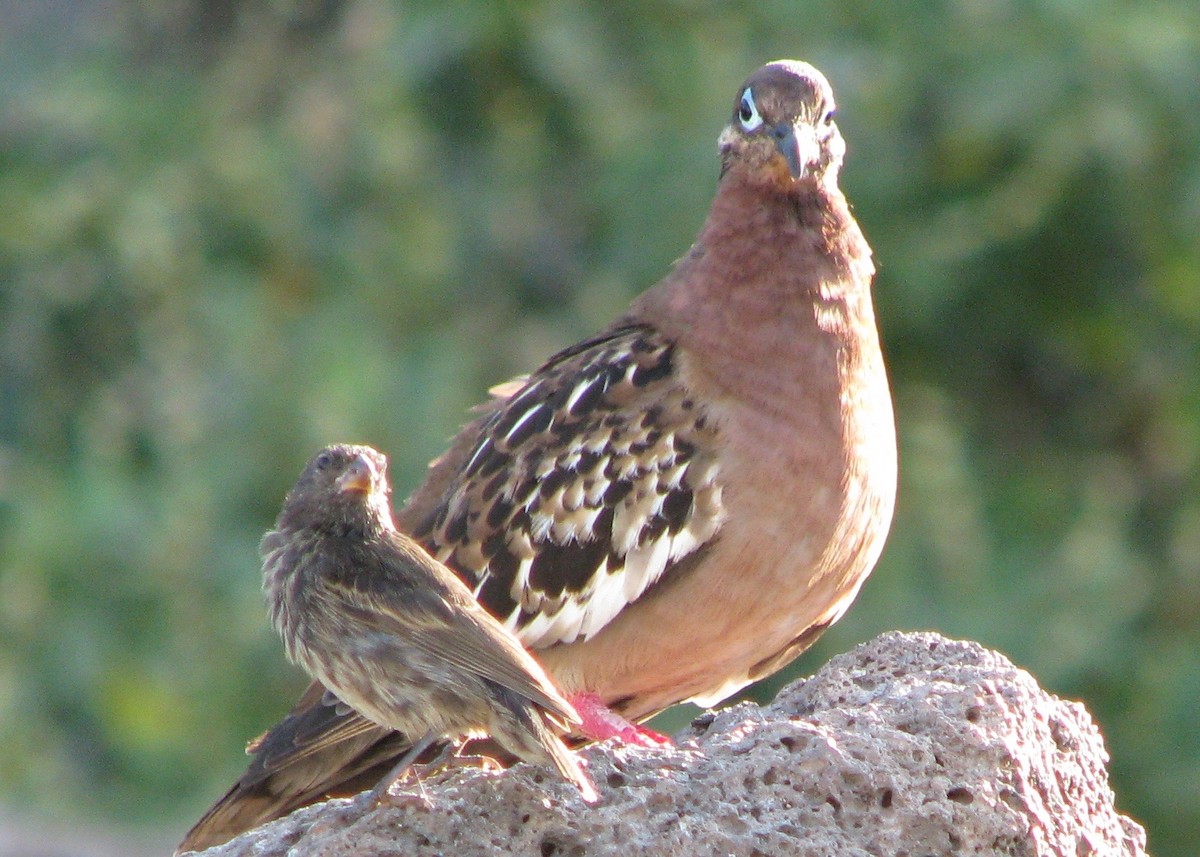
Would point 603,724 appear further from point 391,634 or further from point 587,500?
point 391,634

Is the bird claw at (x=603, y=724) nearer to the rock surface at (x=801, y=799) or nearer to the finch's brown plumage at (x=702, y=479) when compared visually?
the finch's brown plumage at (x=702, y=479)

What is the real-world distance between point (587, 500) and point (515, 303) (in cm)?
728

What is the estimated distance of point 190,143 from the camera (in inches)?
503

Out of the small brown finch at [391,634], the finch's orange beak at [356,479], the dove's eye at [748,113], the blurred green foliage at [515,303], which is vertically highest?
the blurred green foliage at [515,303]

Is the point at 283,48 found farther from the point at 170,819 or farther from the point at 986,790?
the point at 986,790

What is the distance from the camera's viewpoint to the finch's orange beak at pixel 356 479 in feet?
16.5

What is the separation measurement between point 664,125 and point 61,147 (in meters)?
3.65

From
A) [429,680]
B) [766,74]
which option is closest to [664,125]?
[766,74]

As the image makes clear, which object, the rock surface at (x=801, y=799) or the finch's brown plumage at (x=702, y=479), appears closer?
the rock surface at (x=801, y=799)

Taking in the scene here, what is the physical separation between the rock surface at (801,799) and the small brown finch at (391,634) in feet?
0.34

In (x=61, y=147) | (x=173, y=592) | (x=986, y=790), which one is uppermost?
(x=61, y=147)

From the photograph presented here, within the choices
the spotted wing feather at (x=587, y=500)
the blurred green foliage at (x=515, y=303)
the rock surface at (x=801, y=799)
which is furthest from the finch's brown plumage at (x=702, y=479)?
the blurred green foliage at (x=515, y=303)

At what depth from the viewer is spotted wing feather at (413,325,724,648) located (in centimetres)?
576

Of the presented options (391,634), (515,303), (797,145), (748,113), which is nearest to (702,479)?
(797,145)
